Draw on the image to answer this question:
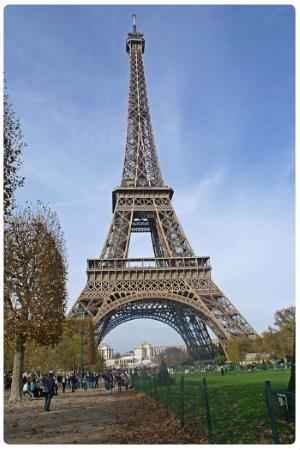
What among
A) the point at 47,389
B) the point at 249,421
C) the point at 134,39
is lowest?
the point at 47,389

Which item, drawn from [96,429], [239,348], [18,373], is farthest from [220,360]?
[96,429]

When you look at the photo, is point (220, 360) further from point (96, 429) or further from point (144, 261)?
point (96, 429)

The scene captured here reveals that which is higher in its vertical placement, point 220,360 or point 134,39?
point 134,39

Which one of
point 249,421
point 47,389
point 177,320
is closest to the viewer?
point 249,421

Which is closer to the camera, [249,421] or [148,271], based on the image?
[249,421]

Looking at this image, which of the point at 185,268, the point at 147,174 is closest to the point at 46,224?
the point at 185,268

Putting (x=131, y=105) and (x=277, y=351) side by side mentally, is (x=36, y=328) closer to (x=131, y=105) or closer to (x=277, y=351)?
(x=277, y=351)
